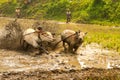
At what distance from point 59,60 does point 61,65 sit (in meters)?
1.31

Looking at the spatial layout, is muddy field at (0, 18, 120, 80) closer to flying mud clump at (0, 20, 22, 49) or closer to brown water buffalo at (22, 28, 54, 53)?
flying mud clump at (0, 20, 22, 49)

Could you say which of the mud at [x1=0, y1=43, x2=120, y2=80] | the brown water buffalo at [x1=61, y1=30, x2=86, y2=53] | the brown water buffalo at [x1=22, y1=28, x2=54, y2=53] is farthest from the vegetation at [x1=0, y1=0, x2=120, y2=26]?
the brown water buffalo at [x1=22, y1=28, x2=54, y2=53]

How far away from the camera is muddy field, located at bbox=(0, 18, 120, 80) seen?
14500 millimetres

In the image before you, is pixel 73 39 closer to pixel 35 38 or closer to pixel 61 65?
pixel 35 38

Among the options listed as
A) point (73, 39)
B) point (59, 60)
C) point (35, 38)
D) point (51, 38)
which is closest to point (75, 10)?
point (51, 38)

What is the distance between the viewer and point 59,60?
1844 cm

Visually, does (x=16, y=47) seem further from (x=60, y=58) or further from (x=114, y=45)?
(x=114, y=45)

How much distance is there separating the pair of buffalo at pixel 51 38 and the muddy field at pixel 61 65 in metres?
0.56

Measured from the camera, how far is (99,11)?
4059 centimetres

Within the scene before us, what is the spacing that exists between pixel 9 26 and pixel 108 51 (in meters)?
6.32

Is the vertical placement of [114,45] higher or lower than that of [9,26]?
lower

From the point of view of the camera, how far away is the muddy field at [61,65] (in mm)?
14500

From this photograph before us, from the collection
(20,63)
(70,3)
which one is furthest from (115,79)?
(70,3)

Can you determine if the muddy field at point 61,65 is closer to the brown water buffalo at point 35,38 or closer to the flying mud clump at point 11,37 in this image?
the flying mud clump at point 11,37
